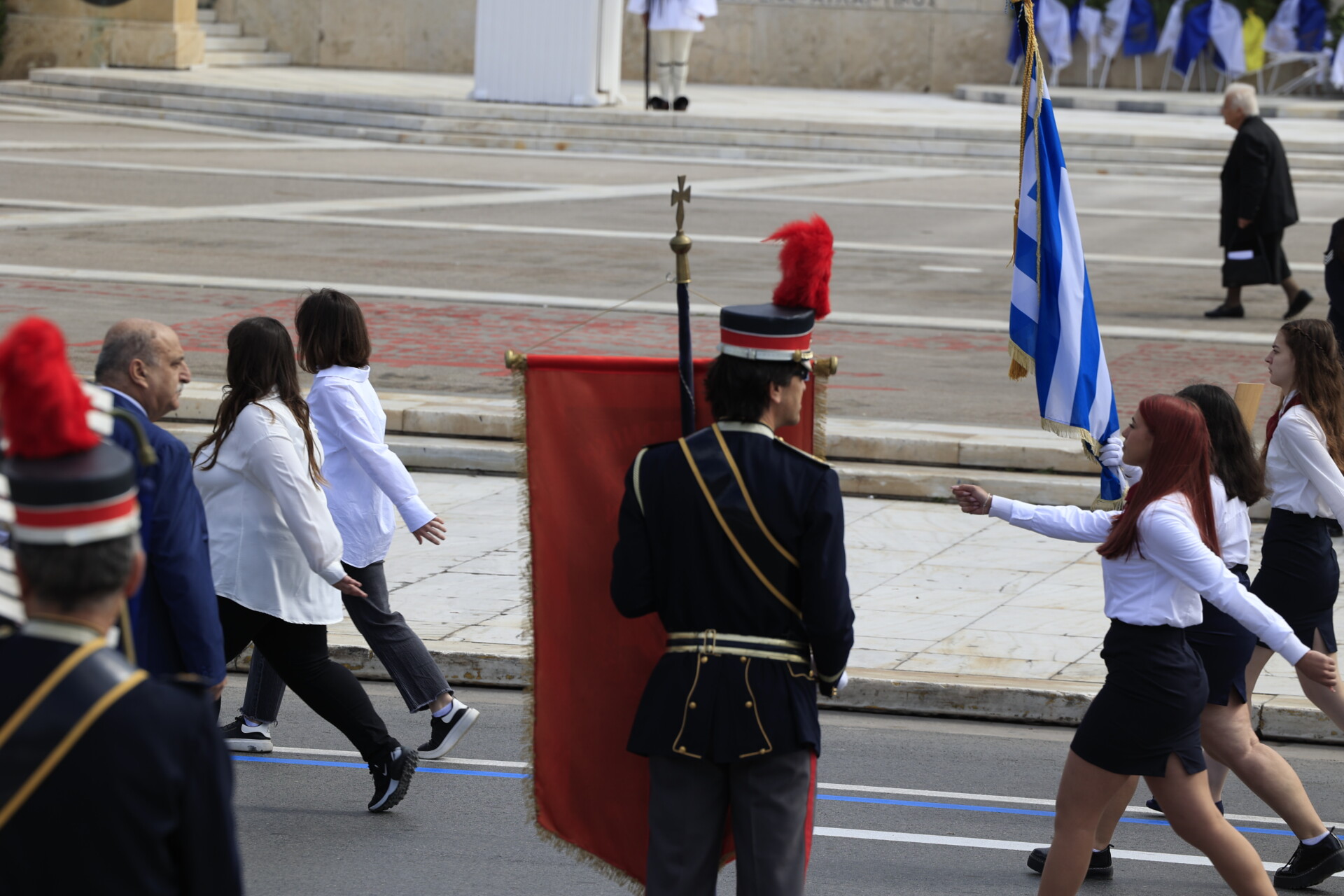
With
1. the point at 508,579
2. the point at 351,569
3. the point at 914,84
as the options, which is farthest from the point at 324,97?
the point at 351,569

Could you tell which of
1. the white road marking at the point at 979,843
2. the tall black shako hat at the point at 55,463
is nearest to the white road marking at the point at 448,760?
the white road marking at the point at 979,843

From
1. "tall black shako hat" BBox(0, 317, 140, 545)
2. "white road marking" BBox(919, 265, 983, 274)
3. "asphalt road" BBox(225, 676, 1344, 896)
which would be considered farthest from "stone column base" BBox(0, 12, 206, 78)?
"tall black shako hat" BBox(0, 317, 140, 545)

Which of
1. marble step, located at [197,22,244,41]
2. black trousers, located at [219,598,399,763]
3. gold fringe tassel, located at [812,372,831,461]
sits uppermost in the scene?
marble step, located at [197,22,244,41]

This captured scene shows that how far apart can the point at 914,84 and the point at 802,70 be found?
9.23 feet

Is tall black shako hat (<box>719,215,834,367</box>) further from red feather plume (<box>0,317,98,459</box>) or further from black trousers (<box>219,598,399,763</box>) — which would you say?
black trousers (<box>219,598,399,763</box>)

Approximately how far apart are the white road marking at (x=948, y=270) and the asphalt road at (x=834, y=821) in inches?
438

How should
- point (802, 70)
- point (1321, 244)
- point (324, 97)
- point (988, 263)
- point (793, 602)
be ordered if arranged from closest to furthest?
point (793, 602)
point (988, 263)
point (1321, 244)
point (324, 97)
point (802, 70)

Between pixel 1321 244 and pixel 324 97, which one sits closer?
pixel 1321 244

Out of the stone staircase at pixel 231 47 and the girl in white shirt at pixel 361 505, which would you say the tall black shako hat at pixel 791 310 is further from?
the stone staircase at pixel 231 47

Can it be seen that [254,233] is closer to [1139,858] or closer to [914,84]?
[1139,858]

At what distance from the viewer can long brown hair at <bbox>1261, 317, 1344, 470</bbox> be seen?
18.7 feet

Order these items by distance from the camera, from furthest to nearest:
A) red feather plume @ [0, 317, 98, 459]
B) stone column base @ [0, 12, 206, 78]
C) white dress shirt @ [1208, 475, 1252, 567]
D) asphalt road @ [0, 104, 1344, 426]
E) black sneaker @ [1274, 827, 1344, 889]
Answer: stone column base @ [0, 12, 206, 78] → asphalt road @ [0, 104, 1344, 426] → black sneaker @ [1274, 827, 1344, 889] → white dress shirt @ [1208, 475, 1252, 567] → red feather plume @ [0, 317, 98, 459]

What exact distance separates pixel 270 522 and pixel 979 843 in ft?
8.41

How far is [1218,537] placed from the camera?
4.91 m
